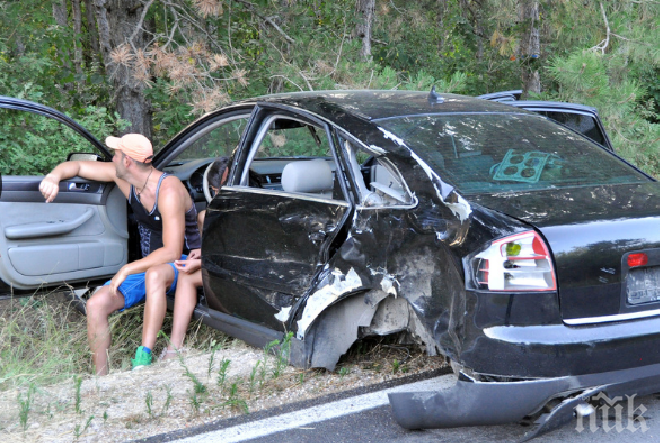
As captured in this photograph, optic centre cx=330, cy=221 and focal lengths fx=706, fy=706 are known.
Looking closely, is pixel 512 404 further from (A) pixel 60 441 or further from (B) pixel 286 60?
(B) pixel 286 60

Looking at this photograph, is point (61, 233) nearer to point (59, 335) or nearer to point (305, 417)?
point (59, 335)

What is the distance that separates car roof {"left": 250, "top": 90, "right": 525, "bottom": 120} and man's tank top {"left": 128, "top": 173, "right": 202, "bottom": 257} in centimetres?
116

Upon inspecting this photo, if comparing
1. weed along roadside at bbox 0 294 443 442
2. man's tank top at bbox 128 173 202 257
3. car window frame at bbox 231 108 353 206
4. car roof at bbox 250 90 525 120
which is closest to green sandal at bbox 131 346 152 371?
weed along roadside at bbox 0 294 443 442

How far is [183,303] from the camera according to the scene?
4.62 meters

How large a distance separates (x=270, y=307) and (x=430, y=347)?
99 centimetres

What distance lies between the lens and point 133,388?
3.77 m

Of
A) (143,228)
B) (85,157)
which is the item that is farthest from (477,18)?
(143,228)

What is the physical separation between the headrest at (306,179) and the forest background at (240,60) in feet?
10.3

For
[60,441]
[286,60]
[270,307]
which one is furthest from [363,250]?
[286,60]

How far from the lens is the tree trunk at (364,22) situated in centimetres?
1057

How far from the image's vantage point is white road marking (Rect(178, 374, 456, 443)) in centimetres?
317

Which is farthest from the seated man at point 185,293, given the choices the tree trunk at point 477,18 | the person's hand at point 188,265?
the tree trunk at point 477,18

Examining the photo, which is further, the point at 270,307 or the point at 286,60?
the point at 286,60

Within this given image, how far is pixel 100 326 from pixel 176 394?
1197 mm
